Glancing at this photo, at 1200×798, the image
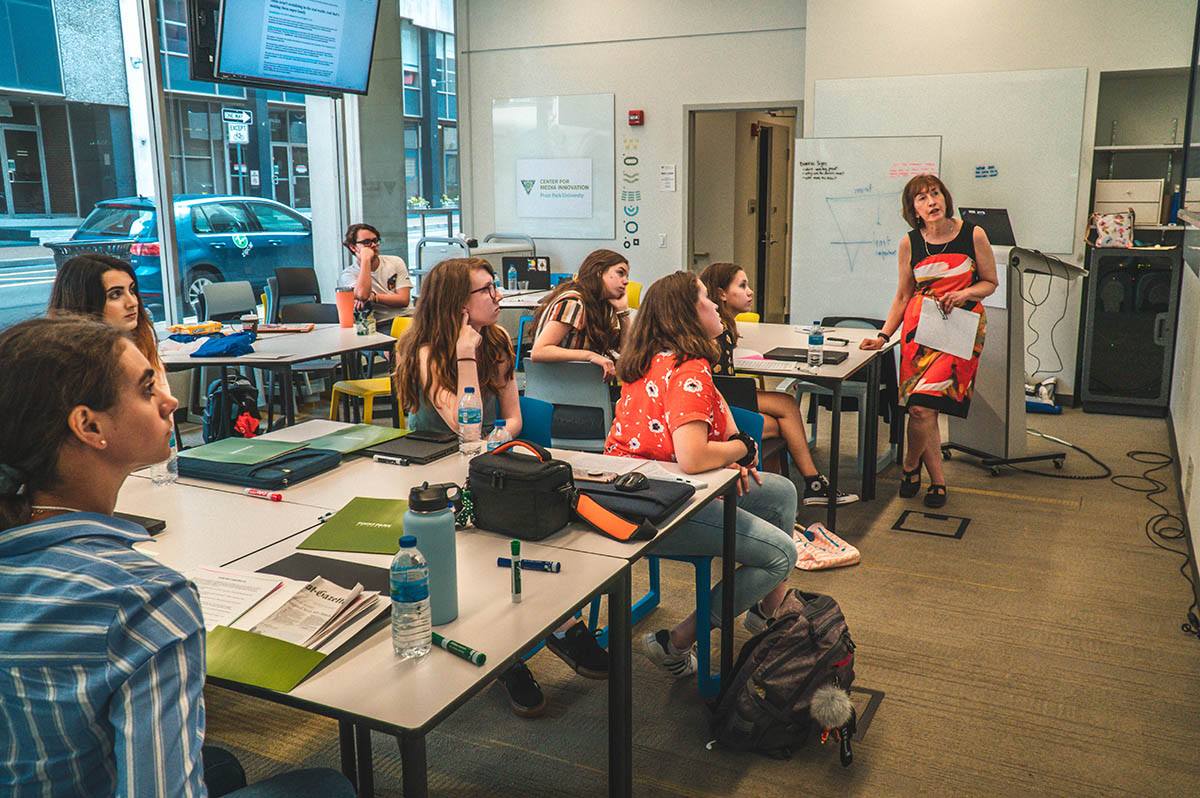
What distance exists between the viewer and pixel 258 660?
4.88ft

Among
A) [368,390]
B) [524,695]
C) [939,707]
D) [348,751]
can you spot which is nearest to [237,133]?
[368,390]

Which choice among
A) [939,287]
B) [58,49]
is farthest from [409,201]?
[939,287]

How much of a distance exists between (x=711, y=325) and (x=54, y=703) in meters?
2.06

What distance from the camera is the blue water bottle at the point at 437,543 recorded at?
162 centimetres

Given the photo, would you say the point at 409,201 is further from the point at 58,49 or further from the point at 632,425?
the point at 632,425

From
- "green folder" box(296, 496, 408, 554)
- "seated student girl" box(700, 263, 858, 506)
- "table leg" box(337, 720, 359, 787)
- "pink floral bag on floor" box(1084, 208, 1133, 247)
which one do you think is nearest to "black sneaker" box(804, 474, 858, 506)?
"seated student girl" box(700, 263, 858, 506)

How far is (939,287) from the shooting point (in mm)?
4453

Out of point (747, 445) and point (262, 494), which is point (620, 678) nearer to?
point (747, 445)

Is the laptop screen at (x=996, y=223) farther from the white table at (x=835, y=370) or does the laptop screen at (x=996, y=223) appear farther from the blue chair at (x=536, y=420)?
the blue chair at (x=536, y=420)

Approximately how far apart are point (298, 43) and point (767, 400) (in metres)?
4.07

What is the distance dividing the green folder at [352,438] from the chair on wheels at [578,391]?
46.0 inches

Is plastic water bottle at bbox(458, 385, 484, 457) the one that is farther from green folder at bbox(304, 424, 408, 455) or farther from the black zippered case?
the black zippered case

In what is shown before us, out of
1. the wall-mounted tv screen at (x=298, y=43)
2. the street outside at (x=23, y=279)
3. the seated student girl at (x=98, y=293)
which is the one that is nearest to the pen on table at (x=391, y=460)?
the seated student girl at (x=98, y=293)

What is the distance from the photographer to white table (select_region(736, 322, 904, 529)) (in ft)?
13.2
